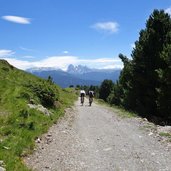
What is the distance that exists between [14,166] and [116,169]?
3663 millimetres

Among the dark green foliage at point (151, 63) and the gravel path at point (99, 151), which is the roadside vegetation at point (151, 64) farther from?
the gravel path at point (99, 151)

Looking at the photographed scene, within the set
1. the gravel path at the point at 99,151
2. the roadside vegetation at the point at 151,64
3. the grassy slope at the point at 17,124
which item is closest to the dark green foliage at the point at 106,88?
the roadside vegetation at the point at 151,64

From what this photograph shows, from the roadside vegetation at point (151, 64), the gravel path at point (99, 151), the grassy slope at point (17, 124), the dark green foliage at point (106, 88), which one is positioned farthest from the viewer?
the dark green foliage at point (106, 88)

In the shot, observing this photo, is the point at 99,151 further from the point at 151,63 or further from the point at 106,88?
the point at 106,88

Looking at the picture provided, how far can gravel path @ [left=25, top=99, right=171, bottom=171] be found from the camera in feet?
40.5

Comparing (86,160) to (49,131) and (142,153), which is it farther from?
(49,131)

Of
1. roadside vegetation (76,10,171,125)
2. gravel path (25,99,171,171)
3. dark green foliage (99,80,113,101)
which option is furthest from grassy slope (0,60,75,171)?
dark green foliage (99,80,113,101)

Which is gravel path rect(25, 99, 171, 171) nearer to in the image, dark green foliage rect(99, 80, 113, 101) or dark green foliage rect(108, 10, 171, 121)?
dark green foliage rect(108, 10, 171, 121)

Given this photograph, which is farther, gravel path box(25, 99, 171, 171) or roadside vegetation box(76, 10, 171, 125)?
roadside vegetation box(76, 10, 171, 125)

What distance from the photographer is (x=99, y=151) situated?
1464 centimetres

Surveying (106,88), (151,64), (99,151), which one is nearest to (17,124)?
(99,151)

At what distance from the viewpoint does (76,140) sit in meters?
17.3

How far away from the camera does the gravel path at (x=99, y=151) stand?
40.5 ft

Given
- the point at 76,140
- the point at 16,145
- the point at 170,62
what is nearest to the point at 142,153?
the point at 76,140
